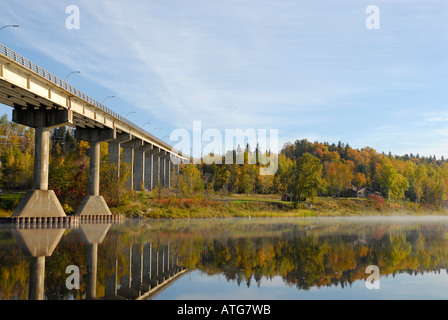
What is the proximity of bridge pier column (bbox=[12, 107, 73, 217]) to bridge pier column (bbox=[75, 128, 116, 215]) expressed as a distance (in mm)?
10119

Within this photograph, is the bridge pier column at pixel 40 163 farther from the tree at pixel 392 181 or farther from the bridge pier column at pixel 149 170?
the tree at pixel 392 181

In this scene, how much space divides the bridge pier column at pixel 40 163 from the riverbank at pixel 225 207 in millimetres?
14269

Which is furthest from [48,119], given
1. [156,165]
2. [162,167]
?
[162,167]

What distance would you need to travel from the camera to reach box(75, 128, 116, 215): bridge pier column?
5691 cm

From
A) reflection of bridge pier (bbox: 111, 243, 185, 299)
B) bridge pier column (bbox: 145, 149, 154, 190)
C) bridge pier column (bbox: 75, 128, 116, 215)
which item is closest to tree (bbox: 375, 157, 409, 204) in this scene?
bridge pier column (bbox: 145, 149, 154, 190)

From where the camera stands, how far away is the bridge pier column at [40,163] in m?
44.6

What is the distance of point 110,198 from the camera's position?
209 ft

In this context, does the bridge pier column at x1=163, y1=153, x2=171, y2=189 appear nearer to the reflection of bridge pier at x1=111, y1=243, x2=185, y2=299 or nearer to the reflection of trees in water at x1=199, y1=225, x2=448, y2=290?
the reflection of trees in water at x1=199, y1=225, x2=448, y2=290

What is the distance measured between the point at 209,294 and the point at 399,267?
10.6m

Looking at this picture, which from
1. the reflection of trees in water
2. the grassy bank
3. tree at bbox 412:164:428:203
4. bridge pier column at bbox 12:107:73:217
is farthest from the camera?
tree at bbox 412:164:428:203

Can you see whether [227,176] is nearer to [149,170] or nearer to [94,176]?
[149,170]

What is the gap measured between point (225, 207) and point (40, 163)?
3914 centimetres

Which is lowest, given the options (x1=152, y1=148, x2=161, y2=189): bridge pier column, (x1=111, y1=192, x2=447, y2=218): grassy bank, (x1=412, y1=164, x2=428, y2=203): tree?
(x1=111, y1=192, x2=447, y2=218): grassy bank
